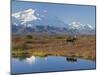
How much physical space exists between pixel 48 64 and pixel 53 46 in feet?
0.88

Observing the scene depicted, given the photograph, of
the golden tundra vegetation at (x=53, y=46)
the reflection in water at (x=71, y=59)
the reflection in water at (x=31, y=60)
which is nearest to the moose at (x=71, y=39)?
the golden tundra vegetation at (x=53, y=46)

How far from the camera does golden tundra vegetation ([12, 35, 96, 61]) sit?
3.42m

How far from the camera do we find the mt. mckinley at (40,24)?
3398 mm

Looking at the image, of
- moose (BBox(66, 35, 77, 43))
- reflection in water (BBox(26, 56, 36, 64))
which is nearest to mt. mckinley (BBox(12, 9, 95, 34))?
moose (BBox(66, 35, 77, 43))

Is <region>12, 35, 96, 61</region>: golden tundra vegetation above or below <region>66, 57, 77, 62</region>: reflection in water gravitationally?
above

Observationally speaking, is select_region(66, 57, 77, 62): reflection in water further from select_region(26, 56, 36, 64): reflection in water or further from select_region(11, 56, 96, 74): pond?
select_region(26, 56, 36, 64): reflection in water

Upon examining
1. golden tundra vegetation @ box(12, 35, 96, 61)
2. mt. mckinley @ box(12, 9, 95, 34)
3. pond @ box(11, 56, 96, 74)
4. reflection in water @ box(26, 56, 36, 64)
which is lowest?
pond @ box(11, 56, 96, 74)

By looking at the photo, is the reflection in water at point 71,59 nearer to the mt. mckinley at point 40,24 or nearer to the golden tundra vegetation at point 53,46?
the golden tundra vegetation at point 53,46

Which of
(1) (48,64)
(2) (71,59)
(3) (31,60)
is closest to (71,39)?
(2) (71,59)

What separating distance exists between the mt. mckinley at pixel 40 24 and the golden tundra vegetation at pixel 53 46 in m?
0.08

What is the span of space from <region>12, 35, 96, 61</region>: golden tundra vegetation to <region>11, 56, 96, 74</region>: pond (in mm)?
57

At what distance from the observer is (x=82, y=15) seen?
3.82 meters

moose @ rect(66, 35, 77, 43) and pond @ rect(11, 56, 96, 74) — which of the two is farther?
moose @ rect(66, 35, 77, 43)

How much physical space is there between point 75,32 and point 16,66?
102cm
